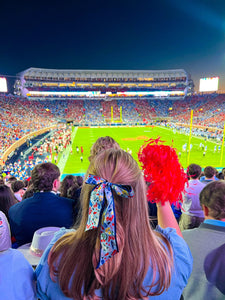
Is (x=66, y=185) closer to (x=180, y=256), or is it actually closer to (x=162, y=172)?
(x=162, y=172)

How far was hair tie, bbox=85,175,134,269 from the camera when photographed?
0.97m

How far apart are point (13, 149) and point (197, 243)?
2231 centimetres

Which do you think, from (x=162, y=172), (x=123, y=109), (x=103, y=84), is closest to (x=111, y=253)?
(x=162, y=172)

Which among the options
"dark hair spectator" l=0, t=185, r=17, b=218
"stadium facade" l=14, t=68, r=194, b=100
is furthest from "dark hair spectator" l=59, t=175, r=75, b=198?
"stadium facade" l=14, t=68, r=194, b=100

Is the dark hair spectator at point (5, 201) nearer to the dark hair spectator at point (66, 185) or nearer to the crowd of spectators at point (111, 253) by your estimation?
the dark hair spectator at point (66, 185)

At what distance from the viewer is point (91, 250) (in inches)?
40.0

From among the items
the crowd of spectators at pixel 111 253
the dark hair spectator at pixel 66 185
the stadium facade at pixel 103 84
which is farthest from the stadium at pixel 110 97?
the crowd of spectators at pixel 111 253

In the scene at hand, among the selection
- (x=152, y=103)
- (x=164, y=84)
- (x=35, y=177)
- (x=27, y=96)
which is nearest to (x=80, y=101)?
(x=27, y=96)

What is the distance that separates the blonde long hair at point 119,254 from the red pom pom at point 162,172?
705 millimetres

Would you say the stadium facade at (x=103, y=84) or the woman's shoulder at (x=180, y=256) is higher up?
the stadium facade at (x=103, y=84)

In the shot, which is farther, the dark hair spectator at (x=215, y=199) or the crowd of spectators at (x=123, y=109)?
the crowd of spectators at (x=123, y=109)

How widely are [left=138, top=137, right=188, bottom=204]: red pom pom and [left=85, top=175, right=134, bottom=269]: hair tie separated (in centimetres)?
81

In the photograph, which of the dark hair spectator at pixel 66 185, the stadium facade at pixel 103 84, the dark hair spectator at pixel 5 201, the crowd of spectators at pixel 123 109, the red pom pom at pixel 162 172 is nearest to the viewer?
the red pom pom at pixel 162 172

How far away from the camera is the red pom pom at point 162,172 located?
5.94 feet
